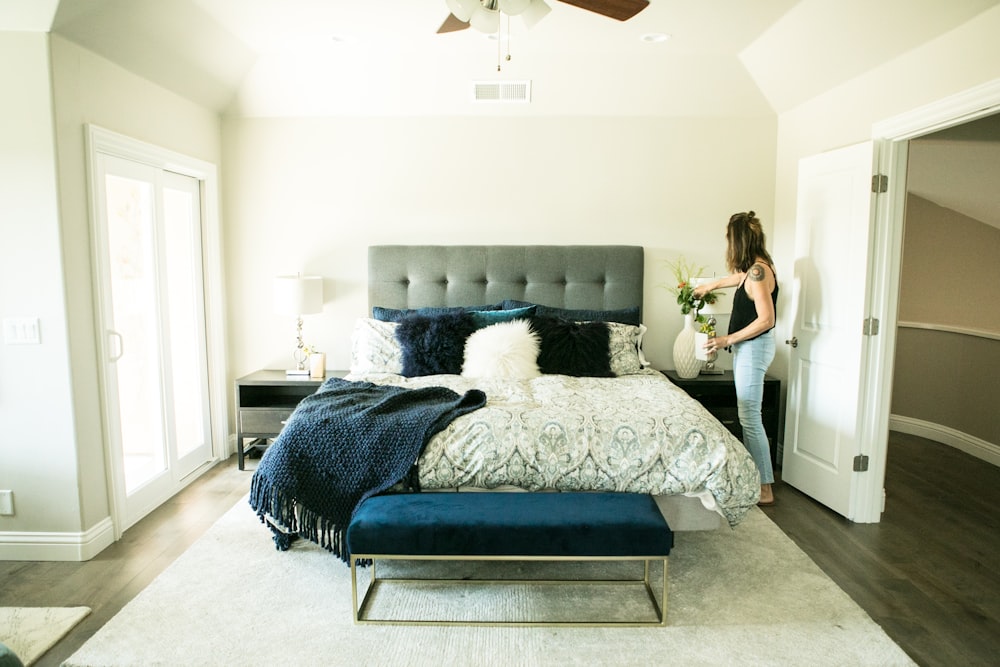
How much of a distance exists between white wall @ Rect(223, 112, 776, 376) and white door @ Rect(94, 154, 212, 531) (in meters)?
0.46

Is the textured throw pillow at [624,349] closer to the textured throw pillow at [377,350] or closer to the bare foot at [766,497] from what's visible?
the bare foot at [766,497]

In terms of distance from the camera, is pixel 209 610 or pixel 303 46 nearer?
pixel 209 610

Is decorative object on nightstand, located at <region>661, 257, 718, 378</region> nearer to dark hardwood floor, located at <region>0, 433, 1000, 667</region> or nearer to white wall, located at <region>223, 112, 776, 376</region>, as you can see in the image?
white wall, located at <region>223, 112, 776, 376</region>

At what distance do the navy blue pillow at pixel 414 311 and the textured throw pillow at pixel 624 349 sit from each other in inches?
32.4

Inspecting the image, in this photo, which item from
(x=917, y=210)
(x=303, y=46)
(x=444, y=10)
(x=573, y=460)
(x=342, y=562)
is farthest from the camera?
(x=917, y=210)

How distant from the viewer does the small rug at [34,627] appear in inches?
88.5

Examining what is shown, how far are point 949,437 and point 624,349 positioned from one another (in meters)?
2.77

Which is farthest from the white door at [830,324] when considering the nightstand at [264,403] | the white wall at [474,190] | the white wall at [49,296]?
the white wall at [49,296]

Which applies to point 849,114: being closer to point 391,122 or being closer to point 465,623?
point 391,122

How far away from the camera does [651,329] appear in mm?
4582

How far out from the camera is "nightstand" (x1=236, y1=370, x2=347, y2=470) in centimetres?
414

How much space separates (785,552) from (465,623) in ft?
5.31

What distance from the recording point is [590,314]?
438 centimetres

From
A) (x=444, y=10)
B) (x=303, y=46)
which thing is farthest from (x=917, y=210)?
(x=303, y=46)
